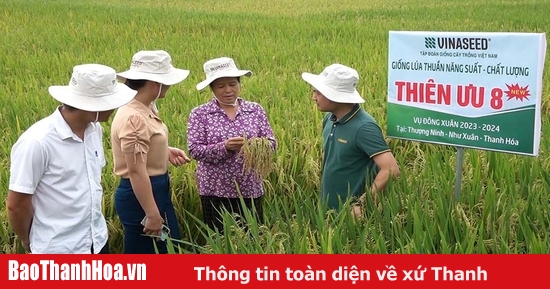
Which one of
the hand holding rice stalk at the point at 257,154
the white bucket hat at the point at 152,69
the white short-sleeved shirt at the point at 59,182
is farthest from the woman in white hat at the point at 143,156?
the hand holding rice stalk at the point at 257,154

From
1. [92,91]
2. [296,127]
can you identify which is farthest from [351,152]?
[296,127]

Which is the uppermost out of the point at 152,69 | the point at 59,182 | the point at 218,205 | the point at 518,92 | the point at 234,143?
the point at 152,69

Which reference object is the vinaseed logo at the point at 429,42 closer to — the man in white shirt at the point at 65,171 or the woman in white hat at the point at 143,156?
the woman in white hat at the point at 143,156

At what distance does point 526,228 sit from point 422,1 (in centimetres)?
2105

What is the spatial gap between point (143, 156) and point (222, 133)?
51 centimetres

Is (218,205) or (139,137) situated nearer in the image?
(139,137)

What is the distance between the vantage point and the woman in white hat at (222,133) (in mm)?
3039

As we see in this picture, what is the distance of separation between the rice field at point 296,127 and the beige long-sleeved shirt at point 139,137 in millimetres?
397

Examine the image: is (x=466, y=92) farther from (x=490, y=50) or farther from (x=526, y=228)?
(x=526, y=228)

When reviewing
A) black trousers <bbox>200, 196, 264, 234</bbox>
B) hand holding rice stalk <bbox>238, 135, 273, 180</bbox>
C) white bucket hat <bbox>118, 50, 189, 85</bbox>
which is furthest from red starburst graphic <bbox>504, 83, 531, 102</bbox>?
white bucket hat <bbox>118, 50, 189, 85</bbox>

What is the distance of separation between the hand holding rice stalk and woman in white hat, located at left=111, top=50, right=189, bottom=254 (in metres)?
0.39

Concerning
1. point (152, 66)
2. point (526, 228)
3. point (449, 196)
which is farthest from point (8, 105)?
point (526, 228)

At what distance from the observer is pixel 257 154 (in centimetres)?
293

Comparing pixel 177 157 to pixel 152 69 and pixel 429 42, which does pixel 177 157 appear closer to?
pixel 152 69
